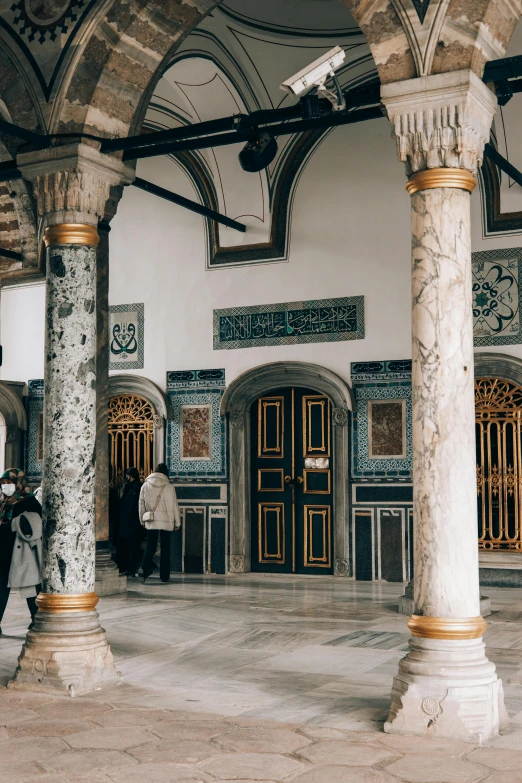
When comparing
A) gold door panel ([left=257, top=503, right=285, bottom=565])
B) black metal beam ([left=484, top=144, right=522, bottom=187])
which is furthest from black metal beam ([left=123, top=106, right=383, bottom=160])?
gold door panel ([left=257, top=503, right=285, bottom=565])

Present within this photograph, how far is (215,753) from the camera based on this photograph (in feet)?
14.5

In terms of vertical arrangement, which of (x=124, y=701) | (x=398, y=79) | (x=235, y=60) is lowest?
(x=124, y=701)

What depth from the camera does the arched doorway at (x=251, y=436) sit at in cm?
1130

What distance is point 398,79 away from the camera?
5125mm

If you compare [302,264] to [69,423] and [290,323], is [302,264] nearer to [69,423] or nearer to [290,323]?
[290,323]

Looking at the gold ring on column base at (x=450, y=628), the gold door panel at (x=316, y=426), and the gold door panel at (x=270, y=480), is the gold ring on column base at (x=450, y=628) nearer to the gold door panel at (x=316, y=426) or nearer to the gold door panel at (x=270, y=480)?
the gold door panel at (x=316, y=426)

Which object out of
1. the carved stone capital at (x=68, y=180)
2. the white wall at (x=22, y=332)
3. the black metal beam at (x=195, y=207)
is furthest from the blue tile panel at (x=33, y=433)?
the carved stone capital at (x=68, y=180)

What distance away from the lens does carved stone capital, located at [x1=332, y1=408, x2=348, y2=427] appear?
1130 cm

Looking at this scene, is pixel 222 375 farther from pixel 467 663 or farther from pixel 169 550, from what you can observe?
pixel 467 663

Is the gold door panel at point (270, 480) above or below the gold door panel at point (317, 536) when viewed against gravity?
above

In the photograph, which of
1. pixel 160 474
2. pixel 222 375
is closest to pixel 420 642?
pixel 160 474

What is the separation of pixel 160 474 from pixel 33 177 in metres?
5.32

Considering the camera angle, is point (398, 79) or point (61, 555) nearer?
point (398, 79)

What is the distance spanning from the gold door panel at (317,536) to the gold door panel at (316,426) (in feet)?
2.19
